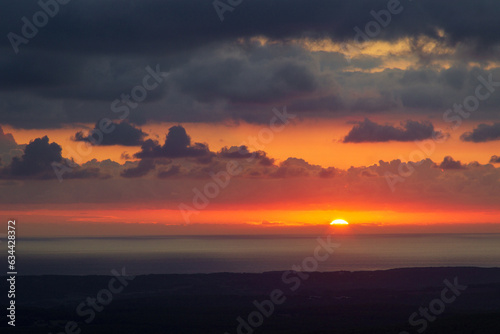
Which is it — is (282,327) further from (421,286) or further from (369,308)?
(421,286)

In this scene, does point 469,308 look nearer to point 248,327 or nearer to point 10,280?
point 248,327

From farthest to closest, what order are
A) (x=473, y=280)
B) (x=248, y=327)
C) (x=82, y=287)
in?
1. (x=473, y=280)
2. (x=82, y=287)
3. (x=248, y=327)

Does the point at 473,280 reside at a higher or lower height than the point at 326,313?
higher

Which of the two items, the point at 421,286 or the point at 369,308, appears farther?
the point at 421,286

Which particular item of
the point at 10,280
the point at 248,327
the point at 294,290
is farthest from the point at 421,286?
the point at 10,280

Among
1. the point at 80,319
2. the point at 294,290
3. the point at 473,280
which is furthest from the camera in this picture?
the point at 473,280

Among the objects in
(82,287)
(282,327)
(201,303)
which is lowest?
(282,327)
